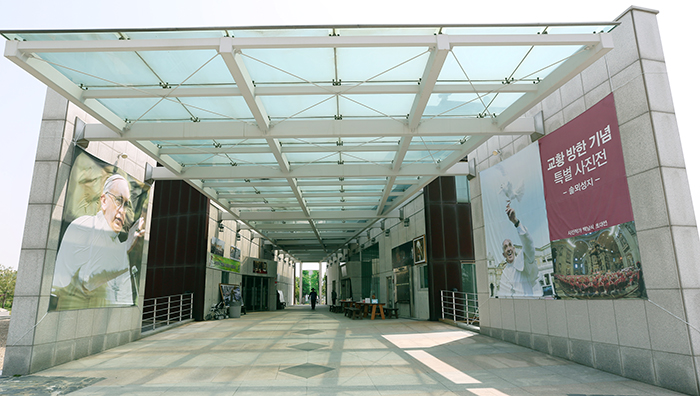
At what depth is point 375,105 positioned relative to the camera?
8.99 metres

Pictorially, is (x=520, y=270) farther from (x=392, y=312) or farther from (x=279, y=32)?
(x=392, y=312)

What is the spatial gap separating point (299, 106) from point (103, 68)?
3.69 m

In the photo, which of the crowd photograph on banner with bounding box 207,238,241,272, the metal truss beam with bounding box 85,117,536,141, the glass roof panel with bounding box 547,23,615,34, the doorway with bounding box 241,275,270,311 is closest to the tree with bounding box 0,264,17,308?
the doorway with bounding box 241,275,270,311

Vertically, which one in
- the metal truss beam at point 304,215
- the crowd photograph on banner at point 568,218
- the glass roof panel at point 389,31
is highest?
the glass roof panel at point 389,31

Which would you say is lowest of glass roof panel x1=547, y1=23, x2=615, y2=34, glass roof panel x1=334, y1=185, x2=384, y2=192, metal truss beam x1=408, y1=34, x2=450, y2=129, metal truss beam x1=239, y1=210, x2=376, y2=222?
metal truss beam x1=239, y1=210, x2=376, y2=222

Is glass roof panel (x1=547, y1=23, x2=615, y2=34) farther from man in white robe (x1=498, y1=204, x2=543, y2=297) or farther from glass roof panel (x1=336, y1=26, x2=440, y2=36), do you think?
man in white robe (x1=498, y1=204, x2=543, y2=297)

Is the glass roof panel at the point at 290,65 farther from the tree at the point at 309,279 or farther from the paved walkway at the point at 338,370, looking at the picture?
the tree at the point at 309,279

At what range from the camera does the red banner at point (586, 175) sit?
6754 mm

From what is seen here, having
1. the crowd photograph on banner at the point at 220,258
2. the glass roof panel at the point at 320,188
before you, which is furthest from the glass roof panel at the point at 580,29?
the crowd photograph on banner at the point at 220,258

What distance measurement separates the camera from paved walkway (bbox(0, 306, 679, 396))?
592 centimetres

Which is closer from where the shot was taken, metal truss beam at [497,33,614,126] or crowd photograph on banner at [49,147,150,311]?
metal truss beam at [497,33,614,126]

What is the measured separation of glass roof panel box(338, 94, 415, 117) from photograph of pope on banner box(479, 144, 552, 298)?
300cm

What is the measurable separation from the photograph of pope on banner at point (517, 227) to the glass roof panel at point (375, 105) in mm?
3000

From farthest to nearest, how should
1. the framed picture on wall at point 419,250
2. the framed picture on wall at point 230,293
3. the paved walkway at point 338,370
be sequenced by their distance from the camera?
the framed picture on wall at point 230,293 → the framed picture on wall at point 419,250 → the paved walkway at point 338,370
